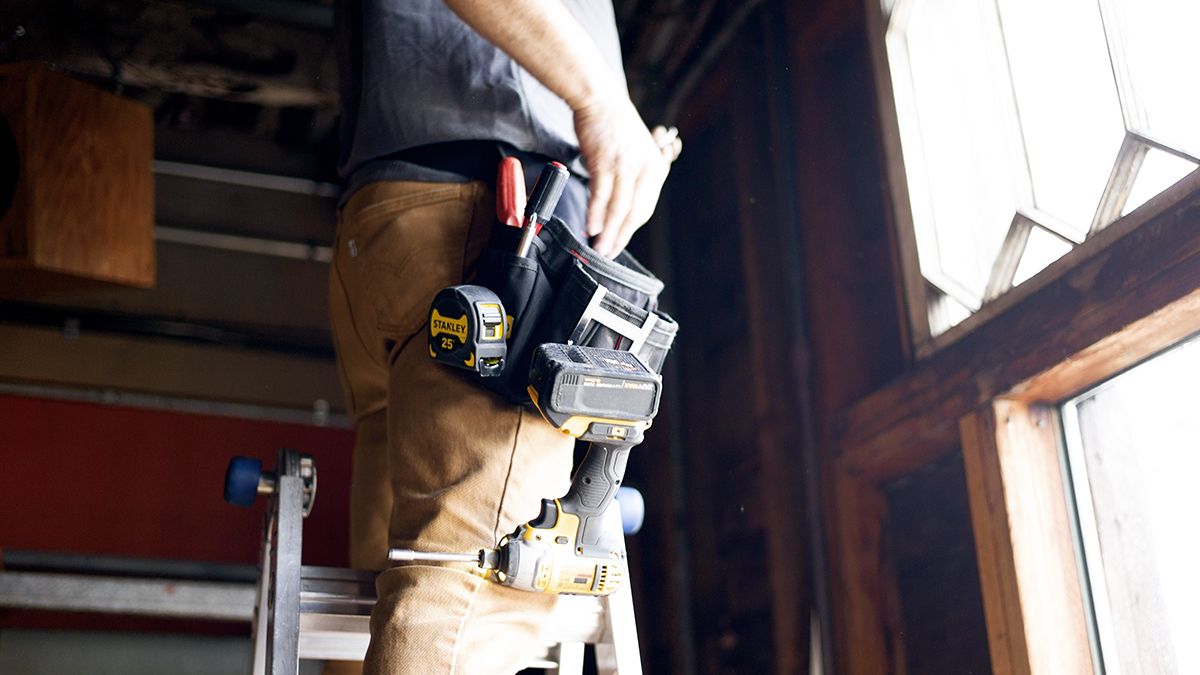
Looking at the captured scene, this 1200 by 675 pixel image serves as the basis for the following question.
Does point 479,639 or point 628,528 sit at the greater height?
point 628,528

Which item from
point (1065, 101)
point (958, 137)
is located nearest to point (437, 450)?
point (1065, 101)

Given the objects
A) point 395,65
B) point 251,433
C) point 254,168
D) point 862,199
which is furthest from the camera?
point 254,168

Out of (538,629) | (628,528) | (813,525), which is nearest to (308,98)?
(813,525)

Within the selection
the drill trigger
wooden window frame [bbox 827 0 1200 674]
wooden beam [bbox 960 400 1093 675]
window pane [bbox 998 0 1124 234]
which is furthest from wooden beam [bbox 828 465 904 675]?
the drill trigger

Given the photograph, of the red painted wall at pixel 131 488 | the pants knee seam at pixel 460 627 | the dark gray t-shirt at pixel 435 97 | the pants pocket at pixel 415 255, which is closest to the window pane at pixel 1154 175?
the dark gray t-shirt at pixel 435 97

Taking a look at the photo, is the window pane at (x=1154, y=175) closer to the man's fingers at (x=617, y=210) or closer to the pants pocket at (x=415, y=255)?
the man's fingers at (x=617, y=210)

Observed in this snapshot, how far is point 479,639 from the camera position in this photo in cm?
117

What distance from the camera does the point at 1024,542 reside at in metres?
1.83

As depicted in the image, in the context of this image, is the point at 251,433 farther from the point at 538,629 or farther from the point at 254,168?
the point at 538,629

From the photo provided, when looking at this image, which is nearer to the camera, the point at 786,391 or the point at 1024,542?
the point at 1024,542

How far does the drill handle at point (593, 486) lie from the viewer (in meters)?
1.20

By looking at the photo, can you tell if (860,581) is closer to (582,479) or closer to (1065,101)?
(1065,101)

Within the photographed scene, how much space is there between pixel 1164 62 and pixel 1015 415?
587mm

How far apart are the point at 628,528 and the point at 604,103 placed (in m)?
0.57
